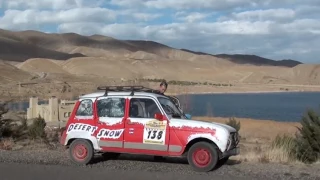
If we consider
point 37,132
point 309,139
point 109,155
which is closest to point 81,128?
point 109,155

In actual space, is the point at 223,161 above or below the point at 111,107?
below

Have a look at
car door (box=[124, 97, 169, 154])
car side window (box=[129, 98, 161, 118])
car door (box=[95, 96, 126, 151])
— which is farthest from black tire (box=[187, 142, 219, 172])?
car door (box=[95, 96, 126, 151])

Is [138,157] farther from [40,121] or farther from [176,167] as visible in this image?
[40,121]

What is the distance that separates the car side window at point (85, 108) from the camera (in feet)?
39.3

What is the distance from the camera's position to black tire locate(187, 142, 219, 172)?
10750 mm

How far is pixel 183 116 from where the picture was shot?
39.5 feet

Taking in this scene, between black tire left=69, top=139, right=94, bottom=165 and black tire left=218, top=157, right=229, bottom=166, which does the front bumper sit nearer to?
black tire left=218, top=157, right=229, bottom=166

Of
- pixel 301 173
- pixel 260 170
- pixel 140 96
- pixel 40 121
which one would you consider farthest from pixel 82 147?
pixel 40 121

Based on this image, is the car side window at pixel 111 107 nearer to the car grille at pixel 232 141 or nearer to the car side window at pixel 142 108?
the car side window at pixel 142 108

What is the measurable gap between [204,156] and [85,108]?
2.97m

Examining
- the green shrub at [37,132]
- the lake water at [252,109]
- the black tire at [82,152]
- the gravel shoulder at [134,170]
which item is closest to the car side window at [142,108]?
the gravel shoulder at [134,170]

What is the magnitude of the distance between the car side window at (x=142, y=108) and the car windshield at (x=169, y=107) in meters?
0.21

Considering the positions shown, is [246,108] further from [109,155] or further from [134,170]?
[134,170]

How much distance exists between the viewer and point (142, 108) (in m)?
11.6
